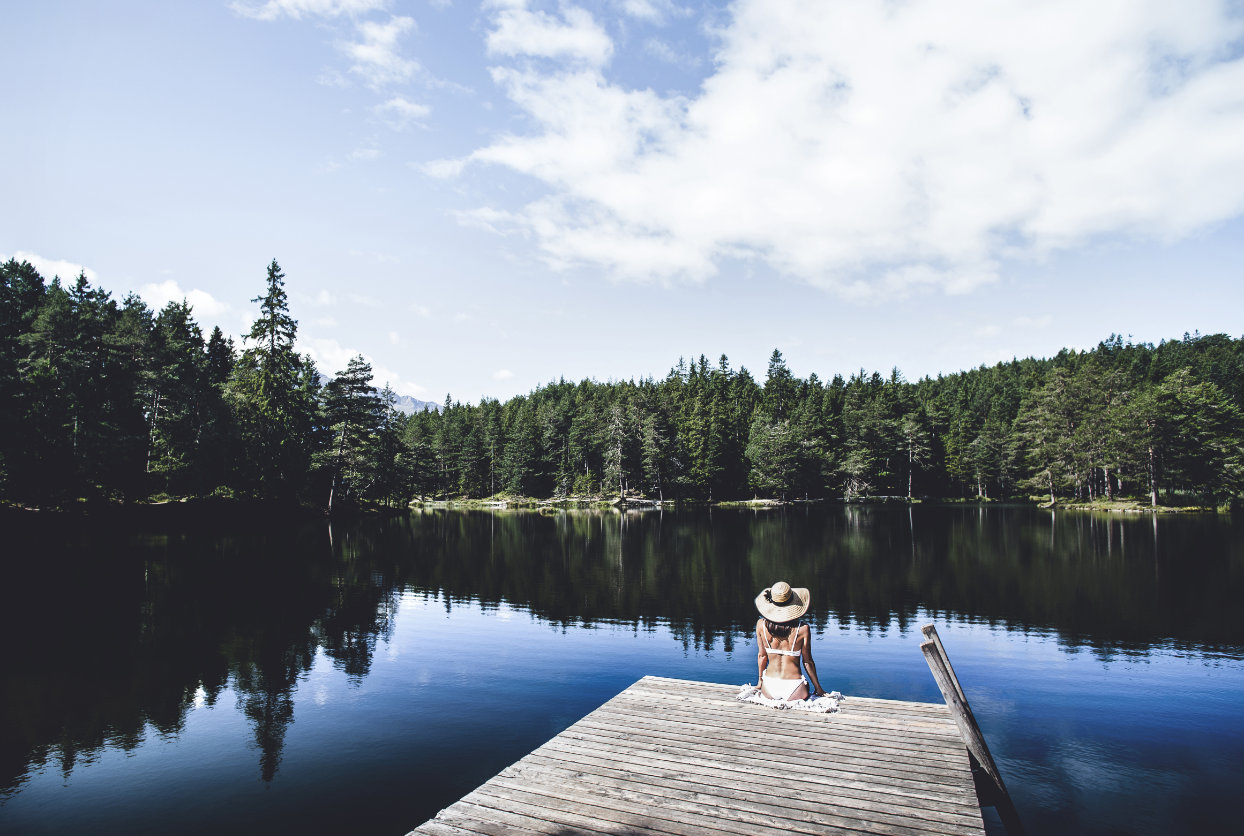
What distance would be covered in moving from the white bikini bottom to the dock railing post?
194cm

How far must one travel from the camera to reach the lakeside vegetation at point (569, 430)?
5128 centimetres

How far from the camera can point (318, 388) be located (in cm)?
7544

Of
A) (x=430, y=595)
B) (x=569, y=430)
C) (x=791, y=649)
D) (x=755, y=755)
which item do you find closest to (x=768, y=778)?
(x=755, y=755)

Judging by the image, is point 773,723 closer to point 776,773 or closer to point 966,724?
point 776,773

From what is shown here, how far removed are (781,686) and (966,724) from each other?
2.54 m

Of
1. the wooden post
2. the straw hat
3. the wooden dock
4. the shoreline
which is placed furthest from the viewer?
the shoreline

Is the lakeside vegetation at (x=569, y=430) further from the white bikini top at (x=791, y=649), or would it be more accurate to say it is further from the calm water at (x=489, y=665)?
the white bikini top at (x=791, y=649)

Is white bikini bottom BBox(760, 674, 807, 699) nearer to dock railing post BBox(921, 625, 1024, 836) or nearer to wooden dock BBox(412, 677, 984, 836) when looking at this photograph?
wooden dock BBox(412, 677, 984, 836)

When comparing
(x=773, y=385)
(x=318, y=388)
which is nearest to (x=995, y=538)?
(x=318, y=388)

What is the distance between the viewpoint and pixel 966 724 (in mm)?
9125

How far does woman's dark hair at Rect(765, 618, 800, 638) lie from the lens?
10.2m

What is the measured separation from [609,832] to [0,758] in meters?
11.5

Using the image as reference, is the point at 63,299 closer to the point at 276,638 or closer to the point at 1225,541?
the point at 276,638

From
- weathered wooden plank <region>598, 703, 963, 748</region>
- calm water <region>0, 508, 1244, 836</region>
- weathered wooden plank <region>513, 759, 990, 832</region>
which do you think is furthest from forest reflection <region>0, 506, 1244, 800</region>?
weathered wooden plank <region>598, 703, 963, 748</region>
